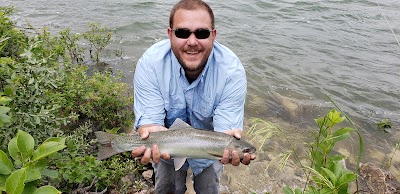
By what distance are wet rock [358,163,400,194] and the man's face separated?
349cm

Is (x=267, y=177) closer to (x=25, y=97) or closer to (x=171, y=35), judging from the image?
(x=171, y=35)

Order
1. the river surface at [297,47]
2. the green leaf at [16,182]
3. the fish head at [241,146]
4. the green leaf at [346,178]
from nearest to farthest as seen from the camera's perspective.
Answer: the green leaf at [16,182] < the green leaf at [346,178] < the fish head at [241,146] < the river surface at [297,47]

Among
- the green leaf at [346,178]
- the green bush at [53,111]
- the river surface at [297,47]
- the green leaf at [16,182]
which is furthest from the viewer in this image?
the river surface at [297,47]

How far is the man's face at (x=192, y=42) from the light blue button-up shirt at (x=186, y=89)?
129 millimetres

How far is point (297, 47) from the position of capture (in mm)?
11602

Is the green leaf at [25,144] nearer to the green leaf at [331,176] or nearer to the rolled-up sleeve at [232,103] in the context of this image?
the green leaf at [331,176]

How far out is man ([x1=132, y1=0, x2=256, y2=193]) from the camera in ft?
12.6

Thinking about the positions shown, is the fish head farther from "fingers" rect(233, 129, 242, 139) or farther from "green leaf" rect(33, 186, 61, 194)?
"green leaf" rect(33, 186, 61, 194)

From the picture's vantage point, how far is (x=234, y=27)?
12711mm

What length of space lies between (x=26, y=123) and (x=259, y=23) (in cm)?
1072

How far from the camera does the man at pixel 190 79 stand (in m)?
3.84

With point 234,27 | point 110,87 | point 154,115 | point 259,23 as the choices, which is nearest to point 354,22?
point 259,23

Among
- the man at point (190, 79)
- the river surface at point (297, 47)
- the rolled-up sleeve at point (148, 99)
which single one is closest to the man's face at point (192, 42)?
the man at point (190, 79)

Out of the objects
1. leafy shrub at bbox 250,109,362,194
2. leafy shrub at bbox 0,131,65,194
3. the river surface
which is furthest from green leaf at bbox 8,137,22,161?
the river surface
